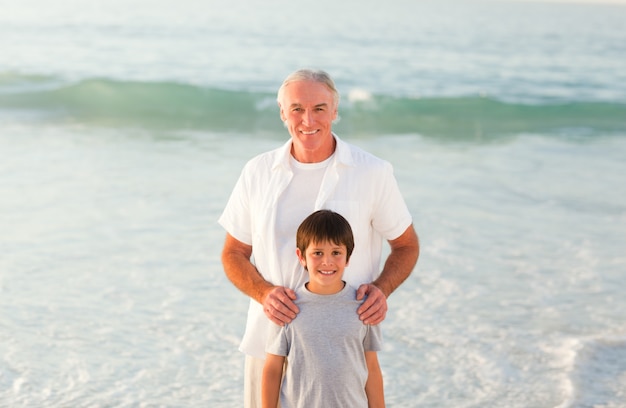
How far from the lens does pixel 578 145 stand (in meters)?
14.5

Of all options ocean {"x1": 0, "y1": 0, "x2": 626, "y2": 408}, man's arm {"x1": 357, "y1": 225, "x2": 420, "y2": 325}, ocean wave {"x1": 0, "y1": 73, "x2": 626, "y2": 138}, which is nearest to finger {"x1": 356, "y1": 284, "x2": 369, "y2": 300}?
man's arm {"x1": 357, "y1": 225, "x2": 420, "y2": 325}

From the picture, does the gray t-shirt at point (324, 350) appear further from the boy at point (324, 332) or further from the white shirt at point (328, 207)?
the white shirt at point (328, 207)

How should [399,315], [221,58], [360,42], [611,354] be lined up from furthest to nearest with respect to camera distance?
1. [360,42]
2. [221,58]
3. [399,315]
4. [611,354]

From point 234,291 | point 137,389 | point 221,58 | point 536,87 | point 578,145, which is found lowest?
point 137,389

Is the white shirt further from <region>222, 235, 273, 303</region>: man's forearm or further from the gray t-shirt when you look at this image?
the gray t-shirt

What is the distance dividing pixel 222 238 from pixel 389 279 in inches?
185

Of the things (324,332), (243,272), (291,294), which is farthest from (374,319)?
(243,272)

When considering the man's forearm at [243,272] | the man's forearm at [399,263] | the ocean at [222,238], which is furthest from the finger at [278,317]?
the ocean at [222,238]

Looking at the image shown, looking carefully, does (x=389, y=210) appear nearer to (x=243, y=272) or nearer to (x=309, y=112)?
(x=309, y=112)

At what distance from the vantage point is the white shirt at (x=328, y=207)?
3.10 m

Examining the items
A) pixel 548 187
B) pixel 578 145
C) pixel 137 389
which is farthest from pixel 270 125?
pixel 137 389

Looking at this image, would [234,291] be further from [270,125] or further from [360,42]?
[360,42]

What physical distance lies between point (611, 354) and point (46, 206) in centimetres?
535

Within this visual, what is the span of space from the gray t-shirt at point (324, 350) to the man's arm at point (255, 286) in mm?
37
